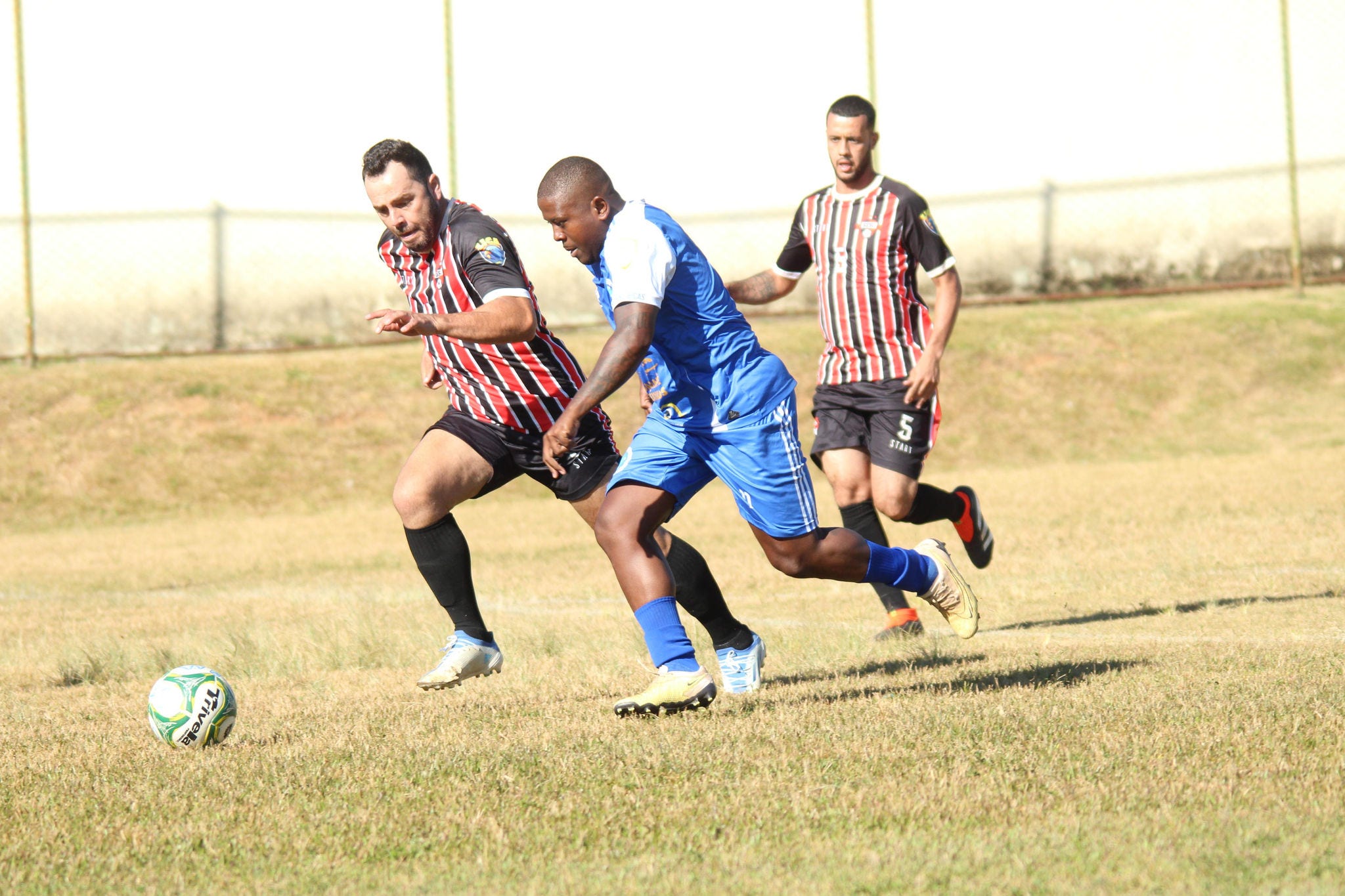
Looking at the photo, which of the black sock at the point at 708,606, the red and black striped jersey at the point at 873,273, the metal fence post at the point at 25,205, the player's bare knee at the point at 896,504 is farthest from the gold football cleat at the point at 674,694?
the metal fence post at the point at 25,205

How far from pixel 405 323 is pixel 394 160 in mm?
952

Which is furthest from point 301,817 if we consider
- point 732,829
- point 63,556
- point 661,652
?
point 63,556

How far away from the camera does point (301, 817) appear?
3832 millimetres

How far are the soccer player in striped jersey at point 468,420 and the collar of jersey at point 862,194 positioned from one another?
1886 millimetres

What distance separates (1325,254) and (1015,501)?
8.00 meters

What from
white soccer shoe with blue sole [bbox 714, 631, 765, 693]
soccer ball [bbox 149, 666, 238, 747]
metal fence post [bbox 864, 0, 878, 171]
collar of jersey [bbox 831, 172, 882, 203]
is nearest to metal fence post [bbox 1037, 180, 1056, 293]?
metal fence post [bbox 864, 0, 878, 171]

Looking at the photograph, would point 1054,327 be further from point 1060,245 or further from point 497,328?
point 497,328

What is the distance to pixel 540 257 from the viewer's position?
17.0 m

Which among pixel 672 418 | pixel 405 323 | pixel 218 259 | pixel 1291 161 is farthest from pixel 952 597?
pixel 1291 161

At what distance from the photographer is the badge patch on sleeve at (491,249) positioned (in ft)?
18.2

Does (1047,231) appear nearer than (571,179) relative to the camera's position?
No

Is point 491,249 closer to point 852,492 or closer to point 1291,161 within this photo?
point 852,492

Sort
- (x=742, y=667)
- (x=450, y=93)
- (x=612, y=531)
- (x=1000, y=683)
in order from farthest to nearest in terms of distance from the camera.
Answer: (x=450, y=93), (x=742, y=667), (x=1000, y=683), (x=612, y=531)

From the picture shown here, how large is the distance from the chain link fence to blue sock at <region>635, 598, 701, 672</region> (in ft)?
39.8
